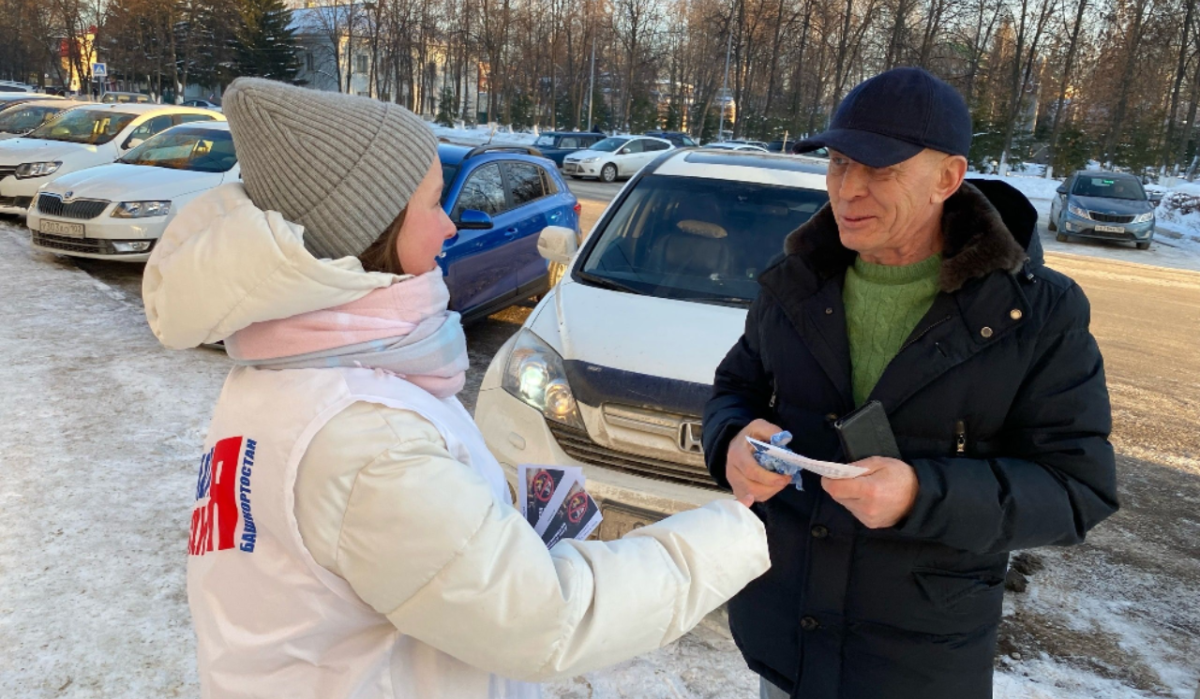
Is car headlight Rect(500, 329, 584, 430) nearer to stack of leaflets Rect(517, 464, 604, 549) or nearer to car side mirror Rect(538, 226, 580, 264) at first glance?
car side mirror Rect(538, 226, 580, 264)

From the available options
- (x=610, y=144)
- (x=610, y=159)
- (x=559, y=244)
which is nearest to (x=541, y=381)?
(x=559, y=244)

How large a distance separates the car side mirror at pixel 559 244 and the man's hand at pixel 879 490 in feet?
10.2

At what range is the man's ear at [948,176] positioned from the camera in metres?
1.66

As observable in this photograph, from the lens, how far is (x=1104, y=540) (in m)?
4.25

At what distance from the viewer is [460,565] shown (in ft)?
3.33

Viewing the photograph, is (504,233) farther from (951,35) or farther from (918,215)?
(951,35)

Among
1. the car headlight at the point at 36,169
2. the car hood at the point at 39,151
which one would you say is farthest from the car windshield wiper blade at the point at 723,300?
the car hood at the point at 39,151

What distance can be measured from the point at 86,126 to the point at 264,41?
4821cm

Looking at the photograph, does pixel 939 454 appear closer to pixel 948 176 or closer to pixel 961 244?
pixel 961 244

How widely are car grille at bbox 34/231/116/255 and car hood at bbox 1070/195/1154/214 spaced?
60.0ft

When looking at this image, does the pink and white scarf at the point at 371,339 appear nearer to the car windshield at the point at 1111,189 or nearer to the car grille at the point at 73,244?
the car grille at the point at 73,244

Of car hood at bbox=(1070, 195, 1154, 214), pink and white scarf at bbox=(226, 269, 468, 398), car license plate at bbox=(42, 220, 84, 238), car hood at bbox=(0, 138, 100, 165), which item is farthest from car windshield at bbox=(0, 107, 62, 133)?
car hood at bbox=(1070, 195, 1154, 214)

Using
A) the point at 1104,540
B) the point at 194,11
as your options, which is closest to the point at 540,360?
the point at 1104,540

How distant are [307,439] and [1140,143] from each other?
140 feet
